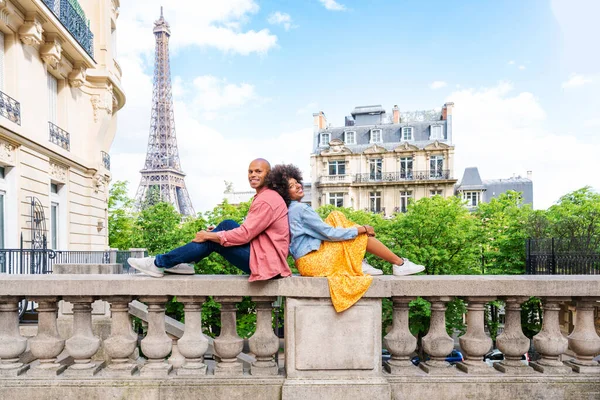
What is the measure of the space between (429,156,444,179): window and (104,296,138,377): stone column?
137 feet

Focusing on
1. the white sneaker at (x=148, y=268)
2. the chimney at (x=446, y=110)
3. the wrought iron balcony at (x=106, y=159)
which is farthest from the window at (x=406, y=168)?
the white sneaker at (x=148, y=268)

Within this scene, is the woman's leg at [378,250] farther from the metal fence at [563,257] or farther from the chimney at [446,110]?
the chimney at [446,110]

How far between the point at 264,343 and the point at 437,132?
4356 cm

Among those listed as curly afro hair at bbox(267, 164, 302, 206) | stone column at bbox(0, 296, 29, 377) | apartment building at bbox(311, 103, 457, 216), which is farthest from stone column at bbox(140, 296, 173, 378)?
apartment building at bbox(311, 103, 457, 216)

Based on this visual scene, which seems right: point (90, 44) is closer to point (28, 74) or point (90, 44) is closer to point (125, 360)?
point (28, 74)

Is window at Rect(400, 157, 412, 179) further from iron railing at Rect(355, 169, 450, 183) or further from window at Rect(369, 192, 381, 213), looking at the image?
window at Rect(369, 192, 381, 213)

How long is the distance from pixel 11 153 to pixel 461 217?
21.7 metres

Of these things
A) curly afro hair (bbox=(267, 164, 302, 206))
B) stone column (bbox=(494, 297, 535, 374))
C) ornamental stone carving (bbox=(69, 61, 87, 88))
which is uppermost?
ornamental stone carving (bbox=(69, 61, 87, 88))

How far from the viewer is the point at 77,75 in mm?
15945

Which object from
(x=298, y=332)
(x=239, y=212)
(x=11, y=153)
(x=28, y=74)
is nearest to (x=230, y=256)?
(x=298, y=332)

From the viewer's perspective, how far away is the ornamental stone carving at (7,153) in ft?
36.5

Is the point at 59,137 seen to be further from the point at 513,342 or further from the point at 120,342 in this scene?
the point at 513,342

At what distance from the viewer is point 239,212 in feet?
81.9

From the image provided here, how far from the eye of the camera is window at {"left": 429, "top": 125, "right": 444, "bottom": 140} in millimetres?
43250
